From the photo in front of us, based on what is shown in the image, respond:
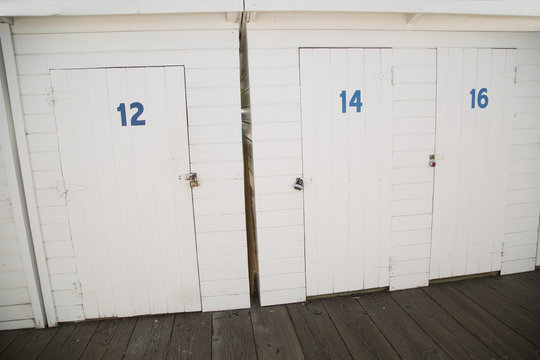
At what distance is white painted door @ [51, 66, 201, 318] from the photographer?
8.28 ft

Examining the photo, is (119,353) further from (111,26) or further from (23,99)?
(111,26)

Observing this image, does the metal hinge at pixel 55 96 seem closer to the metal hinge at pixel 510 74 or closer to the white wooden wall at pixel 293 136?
the white wooden wall at pixel 293 136

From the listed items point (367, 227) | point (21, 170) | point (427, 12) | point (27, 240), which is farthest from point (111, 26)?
point (367, 227)

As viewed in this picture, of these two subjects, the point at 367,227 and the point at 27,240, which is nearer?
the point at 27,240

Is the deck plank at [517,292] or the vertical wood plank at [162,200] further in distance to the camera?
the deck plank at [517,292]

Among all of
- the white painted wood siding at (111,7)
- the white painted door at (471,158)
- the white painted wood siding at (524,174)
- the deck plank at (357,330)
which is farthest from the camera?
the white painted wood siding at (524,174)

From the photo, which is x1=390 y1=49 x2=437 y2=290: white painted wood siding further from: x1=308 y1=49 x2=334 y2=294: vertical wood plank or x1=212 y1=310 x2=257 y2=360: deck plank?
x1=212 y1=310 x2=257 y2=360: deck plank

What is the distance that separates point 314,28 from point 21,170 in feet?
8.53

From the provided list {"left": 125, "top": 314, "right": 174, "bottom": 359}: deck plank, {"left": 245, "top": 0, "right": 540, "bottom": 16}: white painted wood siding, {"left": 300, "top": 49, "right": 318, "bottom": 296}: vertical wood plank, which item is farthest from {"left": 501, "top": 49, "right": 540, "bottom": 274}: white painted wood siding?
{"left": 125, "top": 314, "right": 174, "bottom": 359}: deck plank

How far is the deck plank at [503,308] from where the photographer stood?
8.02 feet

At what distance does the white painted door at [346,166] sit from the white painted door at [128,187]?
106cm

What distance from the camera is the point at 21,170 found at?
100 inches

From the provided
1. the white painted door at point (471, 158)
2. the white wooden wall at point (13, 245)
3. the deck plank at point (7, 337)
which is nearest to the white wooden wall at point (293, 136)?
the white painted door at point (471, 158)

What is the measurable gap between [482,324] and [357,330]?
99cm
